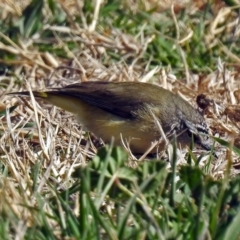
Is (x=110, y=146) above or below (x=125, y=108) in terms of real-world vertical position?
above

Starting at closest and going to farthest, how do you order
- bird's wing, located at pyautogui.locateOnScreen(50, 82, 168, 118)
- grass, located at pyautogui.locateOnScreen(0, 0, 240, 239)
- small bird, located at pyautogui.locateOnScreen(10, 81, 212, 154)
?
grass, located at pyautogui.locateOnScreen(0, 0, 240, 239), small bird, located at pyautogui.locateOnScreen(10, 81, 212, 154), bird's wing, located at pyautogui.locateOnScreen(50, 82, 168, 118)

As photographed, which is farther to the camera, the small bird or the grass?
the small bird

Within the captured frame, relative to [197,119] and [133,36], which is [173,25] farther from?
[197,119]

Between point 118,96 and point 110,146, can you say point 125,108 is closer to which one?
point 118,96

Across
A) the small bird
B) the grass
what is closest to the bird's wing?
the small bird

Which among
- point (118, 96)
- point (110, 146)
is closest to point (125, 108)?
point (118, 96)

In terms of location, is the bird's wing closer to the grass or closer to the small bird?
the small bird
